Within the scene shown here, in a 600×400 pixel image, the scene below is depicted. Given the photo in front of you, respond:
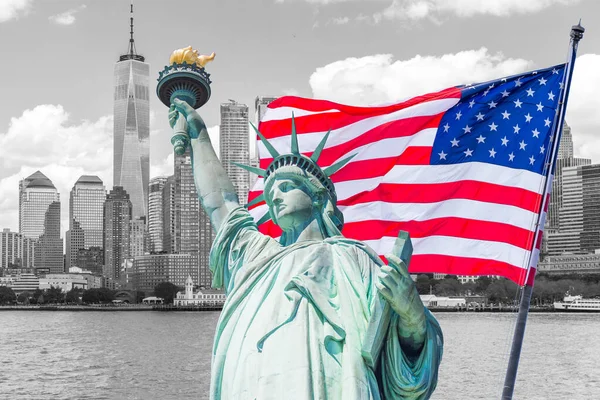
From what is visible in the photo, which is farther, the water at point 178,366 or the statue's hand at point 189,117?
the water at point 178,366

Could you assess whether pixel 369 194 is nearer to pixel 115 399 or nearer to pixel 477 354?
pixel 115 399

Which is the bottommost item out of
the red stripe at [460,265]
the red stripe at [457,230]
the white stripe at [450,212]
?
the red stripe at [460,265]

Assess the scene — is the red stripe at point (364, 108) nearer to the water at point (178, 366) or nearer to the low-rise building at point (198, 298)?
the water at point (178, 366)

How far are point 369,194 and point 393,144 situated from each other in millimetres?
493

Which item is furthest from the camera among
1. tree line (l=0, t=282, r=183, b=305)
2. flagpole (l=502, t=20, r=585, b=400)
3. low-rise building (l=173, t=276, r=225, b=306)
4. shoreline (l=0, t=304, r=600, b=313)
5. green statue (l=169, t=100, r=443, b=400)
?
tree line (l=0, t=282, r=183, b=305)

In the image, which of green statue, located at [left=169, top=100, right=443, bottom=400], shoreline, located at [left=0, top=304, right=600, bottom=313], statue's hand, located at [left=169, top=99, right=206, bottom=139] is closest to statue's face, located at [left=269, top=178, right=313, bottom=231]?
green statue, located at [left=169, top=100, right=443, bottom=400]

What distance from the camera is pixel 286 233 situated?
609cm

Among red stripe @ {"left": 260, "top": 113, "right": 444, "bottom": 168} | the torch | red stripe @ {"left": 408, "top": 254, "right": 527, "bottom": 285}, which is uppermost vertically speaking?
the torch

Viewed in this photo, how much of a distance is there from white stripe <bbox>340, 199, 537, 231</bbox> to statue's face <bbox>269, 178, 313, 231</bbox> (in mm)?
2239

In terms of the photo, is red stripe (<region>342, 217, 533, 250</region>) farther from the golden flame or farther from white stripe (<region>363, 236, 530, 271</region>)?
the golden flame

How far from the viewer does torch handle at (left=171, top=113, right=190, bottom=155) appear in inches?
267

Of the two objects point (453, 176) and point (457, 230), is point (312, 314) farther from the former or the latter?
point (453, 176)

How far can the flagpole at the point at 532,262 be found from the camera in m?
6.99

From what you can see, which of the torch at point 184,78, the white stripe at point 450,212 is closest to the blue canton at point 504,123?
the white stripe at point 450,212
